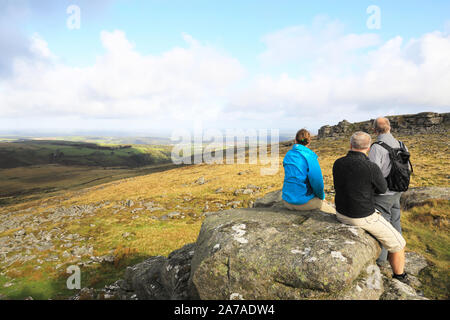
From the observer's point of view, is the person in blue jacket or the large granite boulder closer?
the large granite boulder

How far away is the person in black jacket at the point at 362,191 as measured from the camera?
5.69 metres

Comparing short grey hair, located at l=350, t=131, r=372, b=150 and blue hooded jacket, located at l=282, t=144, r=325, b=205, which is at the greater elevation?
short grey hair, located at l=350, t=131, r=372, b=150

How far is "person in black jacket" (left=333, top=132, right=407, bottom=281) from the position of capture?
5.69m

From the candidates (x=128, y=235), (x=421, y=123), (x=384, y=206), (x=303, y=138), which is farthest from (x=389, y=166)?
(x=421, y=123)

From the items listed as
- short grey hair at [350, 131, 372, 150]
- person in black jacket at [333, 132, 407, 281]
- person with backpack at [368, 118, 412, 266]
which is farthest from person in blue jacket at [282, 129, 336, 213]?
person with backpack at [368, 118, 412, 266]

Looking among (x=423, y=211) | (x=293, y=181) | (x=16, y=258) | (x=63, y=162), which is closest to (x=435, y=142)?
(x=423, y=211)

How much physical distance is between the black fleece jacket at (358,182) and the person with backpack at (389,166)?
4.91ft

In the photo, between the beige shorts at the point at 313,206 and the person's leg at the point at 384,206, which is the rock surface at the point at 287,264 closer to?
the beige shorts at the point at 313,206

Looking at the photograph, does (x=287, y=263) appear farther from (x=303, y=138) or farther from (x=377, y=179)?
(x=303, y=138)

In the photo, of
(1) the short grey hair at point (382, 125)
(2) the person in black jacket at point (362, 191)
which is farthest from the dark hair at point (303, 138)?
(1) the short grey hair at point (382, 125)

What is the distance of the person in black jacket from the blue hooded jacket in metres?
0.85

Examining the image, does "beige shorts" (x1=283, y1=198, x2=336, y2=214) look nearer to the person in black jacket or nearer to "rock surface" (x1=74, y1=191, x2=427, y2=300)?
"rock surface" (x1=74, y1=191, x2=427, y2=300)

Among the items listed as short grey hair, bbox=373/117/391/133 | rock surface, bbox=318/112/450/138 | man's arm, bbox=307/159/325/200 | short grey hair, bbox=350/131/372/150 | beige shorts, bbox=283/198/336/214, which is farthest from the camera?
rock surface, bbox=318/112/450/138
